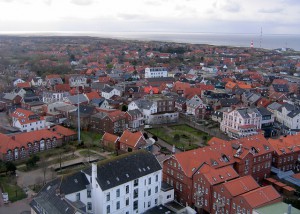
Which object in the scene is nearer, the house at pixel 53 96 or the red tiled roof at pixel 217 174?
the red tiled roof at pixel 217 174

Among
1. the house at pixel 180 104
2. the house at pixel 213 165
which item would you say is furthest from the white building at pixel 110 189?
the house at pixel 180 104

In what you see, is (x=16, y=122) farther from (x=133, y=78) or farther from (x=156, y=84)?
(x=133, y=78)

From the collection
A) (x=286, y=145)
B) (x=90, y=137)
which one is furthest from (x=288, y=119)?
(x=90, y=137)

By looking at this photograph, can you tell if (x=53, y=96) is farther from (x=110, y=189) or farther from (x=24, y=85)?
(x=110, y=189)

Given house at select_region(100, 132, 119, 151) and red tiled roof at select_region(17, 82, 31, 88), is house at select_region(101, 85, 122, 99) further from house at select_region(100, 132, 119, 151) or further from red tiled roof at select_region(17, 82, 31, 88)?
house at select_region(100, 132, 119, 151)

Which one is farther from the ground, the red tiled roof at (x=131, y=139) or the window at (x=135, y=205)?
the red tiled roof at (x=131, y=139)

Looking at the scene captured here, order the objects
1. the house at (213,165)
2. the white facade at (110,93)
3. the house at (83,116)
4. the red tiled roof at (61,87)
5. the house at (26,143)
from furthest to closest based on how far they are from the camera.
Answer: the red tiled roof at (61,87)
the white facade at (110,93)
the house at (83,116)
the house at (26,143)
the house at (213,165)

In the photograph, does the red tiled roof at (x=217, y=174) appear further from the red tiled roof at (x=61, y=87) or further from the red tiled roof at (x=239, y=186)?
the red tiled roof at (x=61, y=87)
